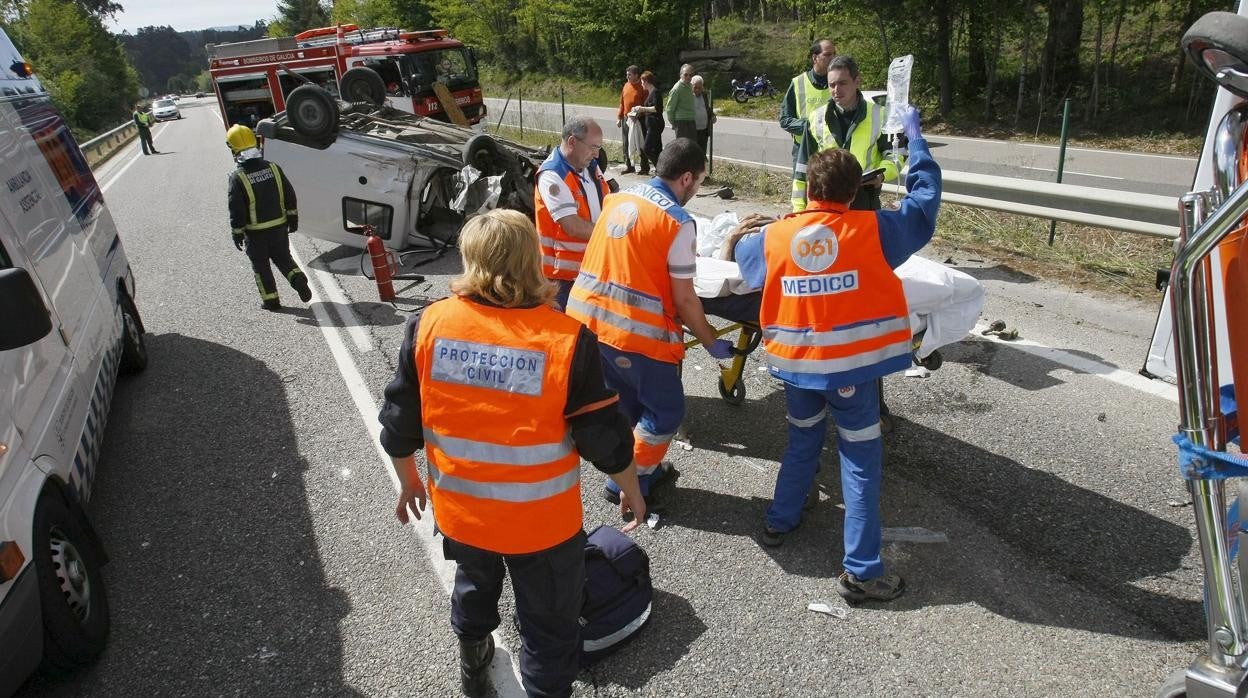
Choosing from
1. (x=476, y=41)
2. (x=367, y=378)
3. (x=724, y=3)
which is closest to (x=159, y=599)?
(x=367, y=378)

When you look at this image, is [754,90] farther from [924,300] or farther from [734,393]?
[924,300]

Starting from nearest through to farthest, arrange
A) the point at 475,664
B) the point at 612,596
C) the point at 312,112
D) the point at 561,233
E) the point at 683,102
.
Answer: the point at 475,664 < the point at 612,596 < the point at 561,233 < the point at 312,112 < the point at 683,102

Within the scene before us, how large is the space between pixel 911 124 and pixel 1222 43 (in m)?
1.72

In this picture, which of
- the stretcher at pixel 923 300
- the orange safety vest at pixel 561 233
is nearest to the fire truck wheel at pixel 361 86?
the orange safety vest at pixel 561 233

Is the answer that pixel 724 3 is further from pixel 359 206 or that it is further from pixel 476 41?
pixel 359 206

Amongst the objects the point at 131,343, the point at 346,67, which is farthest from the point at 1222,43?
the point at 346,67

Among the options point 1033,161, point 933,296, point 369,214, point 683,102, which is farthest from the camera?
point 1033,161

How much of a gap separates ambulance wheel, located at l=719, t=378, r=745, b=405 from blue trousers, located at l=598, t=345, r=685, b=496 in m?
1.18

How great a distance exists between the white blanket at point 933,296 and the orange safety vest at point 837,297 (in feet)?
3.30

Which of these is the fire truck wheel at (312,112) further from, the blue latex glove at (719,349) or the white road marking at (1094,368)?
the white road marking at (1094,368)

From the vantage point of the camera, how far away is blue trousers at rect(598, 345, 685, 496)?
357 centimetres

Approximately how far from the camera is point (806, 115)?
6637mm

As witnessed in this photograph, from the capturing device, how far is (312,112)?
815 cm

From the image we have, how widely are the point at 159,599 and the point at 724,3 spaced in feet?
141
